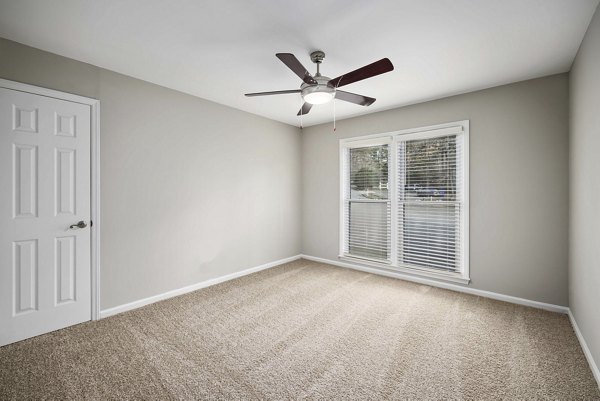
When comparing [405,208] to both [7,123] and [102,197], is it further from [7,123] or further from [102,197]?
[7,123]

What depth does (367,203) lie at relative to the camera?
457cm

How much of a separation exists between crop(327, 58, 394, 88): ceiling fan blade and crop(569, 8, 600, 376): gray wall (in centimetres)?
146

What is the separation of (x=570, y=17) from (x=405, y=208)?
8.52 ft

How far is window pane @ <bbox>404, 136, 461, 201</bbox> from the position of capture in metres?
3.68

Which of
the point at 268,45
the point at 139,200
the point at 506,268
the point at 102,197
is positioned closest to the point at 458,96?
the point at 506,268

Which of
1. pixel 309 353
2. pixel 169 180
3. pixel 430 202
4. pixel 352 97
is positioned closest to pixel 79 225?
pixel 169 180

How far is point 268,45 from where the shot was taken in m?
2.42

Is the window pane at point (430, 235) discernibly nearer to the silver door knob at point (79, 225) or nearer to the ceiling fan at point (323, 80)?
the ceiling fan at point (323, 80)

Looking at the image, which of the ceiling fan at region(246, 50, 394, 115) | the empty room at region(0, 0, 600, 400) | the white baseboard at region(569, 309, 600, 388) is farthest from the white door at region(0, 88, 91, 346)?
the white baseboard at region(569, 309, 600, 388)

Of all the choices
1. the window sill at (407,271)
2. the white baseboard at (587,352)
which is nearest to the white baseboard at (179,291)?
the window sill at (407,271)

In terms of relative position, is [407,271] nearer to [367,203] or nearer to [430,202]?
[430,202]

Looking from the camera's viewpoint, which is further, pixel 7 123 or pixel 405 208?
pixel 405 208

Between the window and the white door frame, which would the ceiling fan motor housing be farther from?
the white door frame

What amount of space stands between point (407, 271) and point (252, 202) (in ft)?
8.66
